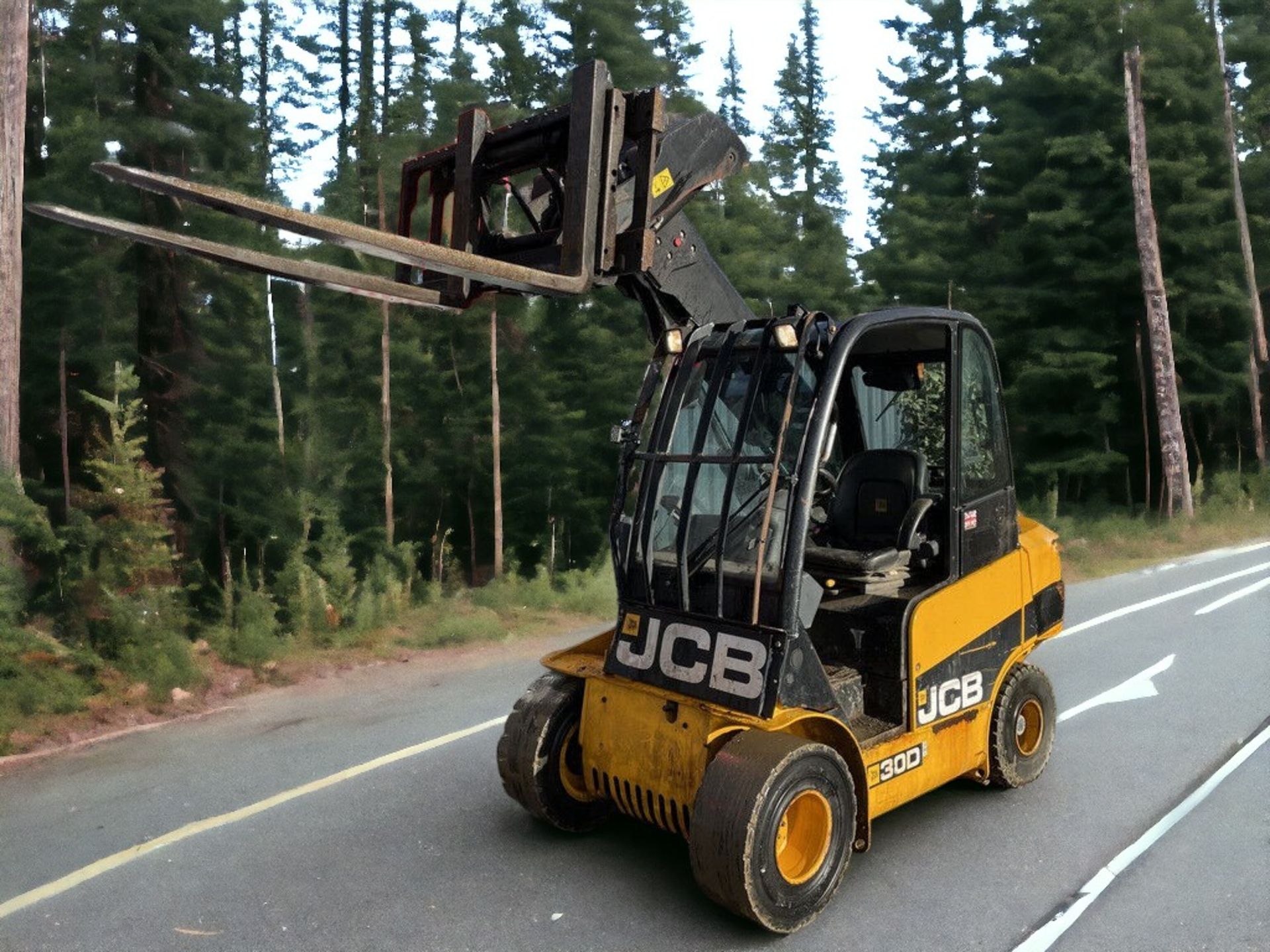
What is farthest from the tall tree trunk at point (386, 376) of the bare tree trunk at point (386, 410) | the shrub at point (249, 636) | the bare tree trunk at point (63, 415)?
the shrub at point (249, 636)

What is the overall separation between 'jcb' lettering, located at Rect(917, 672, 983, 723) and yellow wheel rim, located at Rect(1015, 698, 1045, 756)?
0.66m

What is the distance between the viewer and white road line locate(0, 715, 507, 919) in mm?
4594

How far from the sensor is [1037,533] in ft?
20.3

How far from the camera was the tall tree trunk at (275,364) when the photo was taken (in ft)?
67.3

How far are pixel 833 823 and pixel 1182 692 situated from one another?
15.8 ft

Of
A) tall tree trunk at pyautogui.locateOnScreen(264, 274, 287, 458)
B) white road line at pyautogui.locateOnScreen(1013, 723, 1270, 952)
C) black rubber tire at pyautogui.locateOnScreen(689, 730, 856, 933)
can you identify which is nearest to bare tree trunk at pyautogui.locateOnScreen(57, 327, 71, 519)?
tall tree trunk at pyautogui.locateOnScreen(264, 274, 287, 458)

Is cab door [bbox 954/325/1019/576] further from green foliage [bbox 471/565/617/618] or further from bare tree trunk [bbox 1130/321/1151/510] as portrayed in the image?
bare tree trunk [bbox 1130/321/1151/510]

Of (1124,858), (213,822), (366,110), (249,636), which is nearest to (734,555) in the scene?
(1124,858)

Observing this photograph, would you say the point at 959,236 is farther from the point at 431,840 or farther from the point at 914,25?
the point at 431,840

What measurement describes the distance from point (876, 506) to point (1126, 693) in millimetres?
3574

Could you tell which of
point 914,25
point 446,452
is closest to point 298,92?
point 446,452

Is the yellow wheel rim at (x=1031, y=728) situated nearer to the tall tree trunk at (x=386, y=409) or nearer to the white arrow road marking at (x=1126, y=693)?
the white arrow road marking at (x=1126, y=693)

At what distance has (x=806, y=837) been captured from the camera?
4344mm

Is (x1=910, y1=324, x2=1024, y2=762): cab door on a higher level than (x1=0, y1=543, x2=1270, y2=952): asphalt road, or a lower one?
higher
